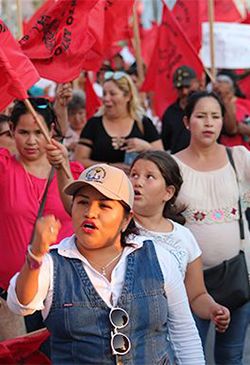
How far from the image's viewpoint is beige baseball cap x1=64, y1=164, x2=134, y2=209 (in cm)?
274

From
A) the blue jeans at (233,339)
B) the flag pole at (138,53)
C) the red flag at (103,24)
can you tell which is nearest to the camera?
the blue jeans at (233,339)

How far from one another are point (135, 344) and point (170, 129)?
13.3ft

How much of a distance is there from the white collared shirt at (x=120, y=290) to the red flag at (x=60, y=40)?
2.08m

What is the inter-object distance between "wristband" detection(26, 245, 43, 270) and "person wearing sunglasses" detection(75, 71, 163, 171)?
10.4ft

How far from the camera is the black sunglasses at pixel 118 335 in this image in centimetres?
264

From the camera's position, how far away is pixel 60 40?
4.84m

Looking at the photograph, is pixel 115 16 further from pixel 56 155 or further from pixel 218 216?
pixel 56 155

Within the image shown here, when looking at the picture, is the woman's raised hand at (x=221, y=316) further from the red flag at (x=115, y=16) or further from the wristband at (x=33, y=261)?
the red flag at (x=115, y=16)

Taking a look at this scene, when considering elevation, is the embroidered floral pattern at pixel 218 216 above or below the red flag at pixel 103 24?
below

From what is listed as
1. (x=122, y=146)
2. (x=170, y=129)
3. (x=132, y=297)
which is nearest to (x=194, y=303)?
(x=132, y=297)

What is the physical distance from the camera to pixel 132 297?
106 inches

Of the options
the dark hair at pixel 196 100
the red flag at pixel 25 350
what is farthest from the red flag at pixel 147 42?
the red flag at pixel 25 350

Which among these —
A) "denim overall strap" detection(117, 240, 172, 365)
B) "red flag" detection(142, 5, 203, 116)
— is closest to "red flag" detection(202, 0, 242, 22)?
"red flag" detection(142, 5, 203, 116)

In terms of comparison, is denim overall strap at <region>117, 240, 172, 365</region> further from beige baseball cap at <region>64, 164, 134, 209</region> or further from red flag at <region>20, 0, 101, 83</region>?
red flag at <region>20, 0, 101, 83</region>
